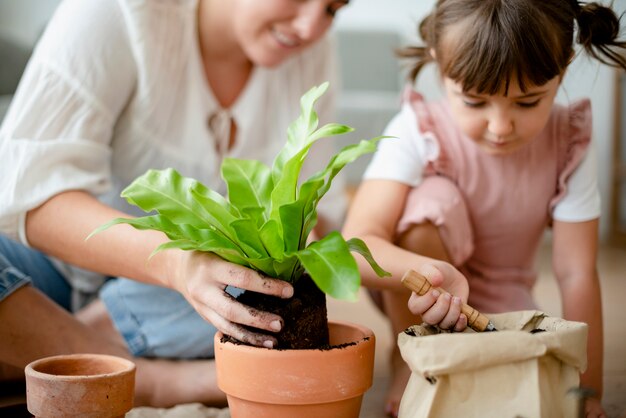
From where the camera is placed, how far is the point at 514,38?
1130 mm

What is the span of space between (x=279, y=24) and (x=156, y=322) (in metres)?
0.60

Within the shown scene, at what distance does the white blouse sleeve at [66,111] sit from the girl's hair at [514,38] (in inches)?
23.2

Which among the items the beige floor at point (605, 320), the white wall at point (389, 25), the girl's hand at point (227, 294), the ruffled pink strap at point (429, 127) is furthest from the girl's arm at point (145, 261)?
the white wall at point (389, 25)

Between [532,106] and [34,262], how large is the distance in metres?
0.98

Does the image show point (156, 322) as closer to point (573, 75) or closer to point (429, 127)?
point (429, 127)

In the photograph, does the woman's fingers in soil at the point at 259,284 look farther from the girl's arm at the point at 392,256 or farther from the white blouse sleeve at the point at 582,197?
the white blouse sleeve at the point at 582,197

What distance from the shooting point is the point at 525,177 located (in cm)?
140

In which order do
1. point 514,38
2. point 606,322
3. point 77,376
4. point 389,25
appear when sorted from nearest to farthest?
point 77,376
point 514,38
point 606,322
point 389,25

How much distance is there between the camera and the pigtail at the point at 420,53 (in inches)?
52.4

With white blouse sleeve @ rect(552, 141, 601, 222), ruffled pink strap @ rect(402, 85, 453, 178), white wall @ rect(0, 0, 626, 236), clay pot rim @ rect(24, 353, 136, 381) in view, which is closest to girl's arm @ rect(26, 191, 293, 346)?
clay pot rim @ rect(24, 353, 136, 381)

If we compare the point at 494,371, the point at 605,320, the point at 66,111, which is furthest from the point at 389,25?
the point at 494,371

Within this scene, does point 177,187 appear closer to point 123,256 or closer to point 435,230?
Result: point 123,256

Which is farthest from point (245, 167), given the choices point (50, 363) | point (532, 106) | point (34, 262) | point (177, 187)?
point (34, 262)

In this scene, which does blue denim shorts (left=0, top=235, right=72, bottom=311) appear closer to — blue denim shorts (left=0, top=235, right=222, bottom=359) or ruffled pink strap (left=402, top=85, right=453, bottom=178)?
blue denim shorts (left=0, top=235, right=222, bottom=359)
